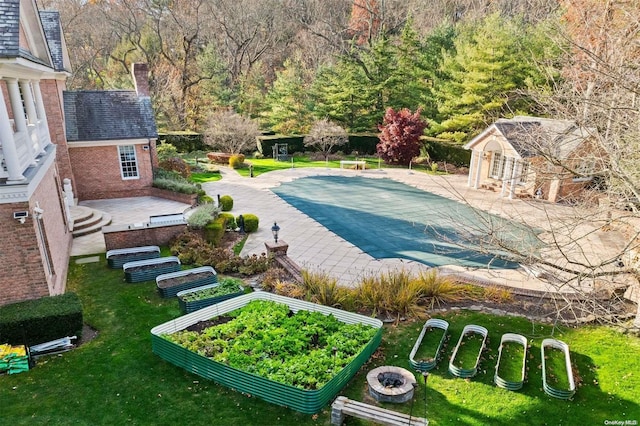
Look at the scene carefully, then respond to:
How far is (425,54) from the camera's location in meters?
35.8

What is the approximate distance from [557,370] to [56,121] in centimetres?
1986

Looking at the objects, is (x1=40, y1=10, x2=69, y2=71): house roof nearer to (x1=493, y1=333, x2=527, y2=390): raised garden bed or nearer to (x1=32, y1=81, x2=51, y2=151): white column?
(x1=32, y1=81, x2=51, y2=151): white column

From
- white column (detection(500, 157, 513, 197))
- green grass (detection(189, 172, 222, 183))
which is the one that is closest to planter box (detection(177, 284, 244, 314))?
green grass (detection(189, 172, 222, 183))

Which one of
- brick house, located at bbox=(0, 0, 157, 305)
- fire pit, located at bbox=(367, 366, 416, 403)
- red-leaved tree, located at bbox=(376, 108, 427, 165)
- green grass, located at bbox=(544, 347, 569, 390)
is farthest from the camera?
red-leaved tree, located at bbox=(376, 108, 427, 165)

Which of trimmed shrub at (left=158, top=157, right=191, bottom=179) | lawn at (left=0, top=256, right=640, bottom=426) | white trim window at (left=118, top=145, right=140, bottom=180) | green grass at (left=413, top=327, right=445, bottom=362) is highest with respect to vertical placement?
white trim window at (left=118, top=145, right=140, bottom=180)

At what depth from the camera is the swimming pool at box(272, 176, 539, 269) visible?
15492 millimetres

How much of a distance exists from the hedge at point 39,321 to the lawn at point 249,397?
1.65ft

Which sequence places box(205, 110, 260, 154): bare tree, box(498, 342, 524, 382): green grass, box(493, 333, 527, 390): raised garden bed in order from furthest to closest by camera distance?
box(205, 110, 260, 154): bare tree, box(498, 342, 524, 382): green grass, box(493, 333, 527, 390): raised garden bed

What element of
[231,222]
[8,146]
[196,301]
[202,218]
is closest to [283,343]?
[196,301]

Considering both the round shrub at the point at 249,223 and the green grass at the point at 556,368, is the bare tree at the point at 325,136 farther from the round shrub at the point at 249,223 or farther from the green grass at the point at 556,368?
the green grass at the point at 556,368

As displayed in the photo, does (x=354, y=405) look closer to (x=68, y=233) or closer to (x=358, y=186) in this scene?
(x=68, y=233)

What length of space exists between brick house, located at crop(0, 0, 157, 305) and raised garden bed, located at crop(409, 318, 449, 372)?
864cm

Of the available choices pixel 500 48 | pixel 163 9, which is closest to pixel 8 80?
pixel 500 48

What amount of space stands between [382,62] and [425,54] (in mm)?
3648
